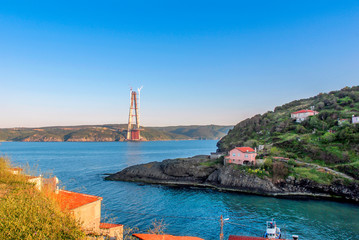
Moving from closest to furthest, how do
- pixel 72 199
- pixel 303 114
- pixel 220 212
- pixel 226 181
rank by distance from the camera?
1. pixel 72 199
2. pixel 220 212
3. pixel 226 181
4. pixel 303 114

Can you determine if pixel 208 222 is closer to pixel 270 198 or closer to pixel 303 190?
pixel 270 198

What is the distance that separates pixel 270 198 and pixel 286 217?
26.8 feet

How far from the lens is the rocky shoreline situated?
112 feet

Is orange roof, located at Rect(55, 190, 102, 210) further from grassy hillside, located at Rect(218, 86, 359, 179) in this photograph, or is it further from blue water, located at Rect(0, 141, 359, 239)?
grassy hillside, located at Rect(218, 86, 359, 179)

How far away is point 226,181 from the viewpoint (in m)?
40.4

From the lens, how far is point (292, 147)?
161 ft

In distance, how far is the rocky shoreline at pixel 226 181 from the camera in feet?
112

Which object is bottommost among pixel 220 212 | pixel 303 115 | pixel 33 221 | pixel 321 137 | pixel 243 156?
pixel 220 212

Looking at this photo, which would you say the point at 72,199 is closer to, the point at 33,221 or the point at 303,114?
the point at 33,221

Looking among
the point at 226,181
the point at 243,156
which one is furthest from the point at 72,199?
the point at 243,156

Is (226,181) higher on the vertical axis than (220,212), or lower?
higher

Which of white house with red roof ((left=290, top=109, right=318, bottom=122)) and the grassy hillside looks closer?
the grassy hillside

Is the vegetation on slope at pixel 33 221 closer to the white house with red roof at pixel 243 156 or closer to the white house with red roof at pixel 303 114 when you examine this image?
the white house with red roof at pixel 243 156

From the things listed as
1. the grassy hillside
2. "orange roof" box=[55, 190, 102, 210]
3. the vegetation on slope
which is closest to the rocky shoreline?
the grassy hillside
